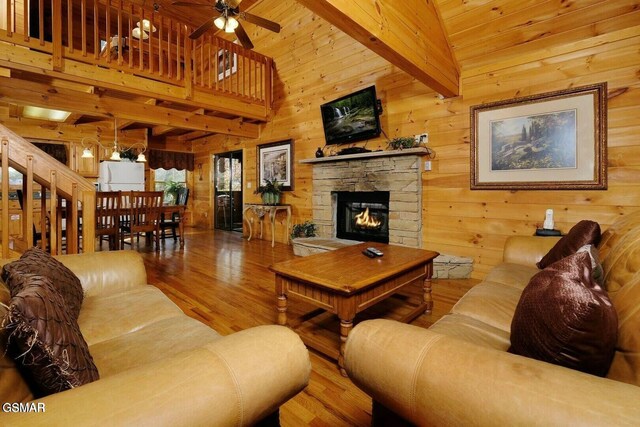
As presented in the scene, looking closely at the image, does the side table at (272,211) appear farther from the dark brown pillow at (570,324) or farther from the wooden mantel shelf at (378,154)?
the dark brown pillow at (570,324)

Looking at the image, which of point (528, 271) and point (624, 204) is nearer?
point (528, 271)

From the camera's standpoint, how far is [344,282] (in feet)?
5.56

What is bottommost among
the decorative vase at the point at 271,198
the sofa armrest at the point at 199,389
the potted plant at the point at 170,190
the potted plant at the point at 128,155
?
the sofa armrest at the point at 199,389

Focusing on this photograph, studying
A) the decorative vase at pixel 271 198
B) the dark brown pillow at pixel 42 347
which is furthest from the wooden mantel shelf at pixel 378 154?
the dark brown pillow at pixel 42 347

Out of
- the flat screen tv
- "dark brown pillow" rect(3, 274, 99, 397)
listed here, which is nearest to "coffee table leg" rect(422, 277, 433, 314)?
"dark brown pillow" rect(3, 274, 99, 397)

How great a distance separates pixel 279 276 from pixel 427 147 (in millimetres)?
2694

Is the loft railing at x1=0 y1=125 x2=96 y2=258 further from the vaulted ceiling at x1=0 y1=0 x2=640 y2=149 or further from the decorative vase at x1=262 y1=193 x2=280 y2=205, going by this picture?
the decorative vase at x1=262 y1=193 x2=280 y2=205

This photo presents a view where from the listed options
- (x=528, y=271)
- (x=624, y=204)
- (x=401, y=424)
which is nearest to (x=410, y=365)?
(x=401, y=424)

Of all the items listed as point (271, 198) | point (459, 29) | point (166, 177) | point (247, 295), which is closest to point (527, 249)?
point (247, 295)

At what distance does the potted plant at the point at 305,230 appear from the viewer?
16.1 feet

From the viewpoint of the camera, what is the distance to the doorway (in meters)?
7.22

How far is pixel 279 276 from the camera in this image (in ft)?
6.64

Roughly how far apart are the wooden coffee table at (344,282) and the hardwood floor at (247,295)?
0.18m

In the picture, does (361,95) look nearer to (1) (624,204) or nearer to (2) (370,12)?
(2) (370,12)
